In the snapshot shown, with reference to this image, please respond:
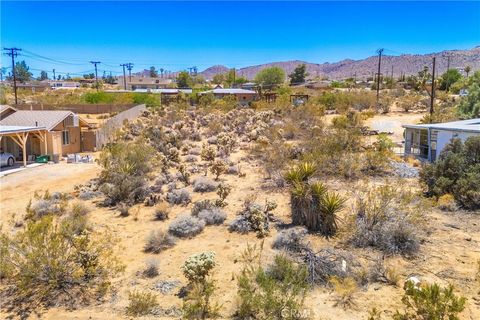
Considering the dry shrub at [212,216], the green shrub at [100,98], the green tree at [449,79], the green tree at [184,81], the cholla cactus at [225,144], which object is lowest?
the dry shrub at [212,216]

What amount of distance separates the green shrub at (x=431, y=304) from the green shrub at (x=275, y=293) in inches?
72.5

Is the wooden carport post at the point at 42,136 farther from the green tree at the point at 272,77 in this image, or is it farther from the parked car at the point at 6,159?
the green tree at the point at 272,77

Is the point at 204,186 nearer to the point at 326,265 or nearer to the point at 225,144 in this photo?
the point at 326,265

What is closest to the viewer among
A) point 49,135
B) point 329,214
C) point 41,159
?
point 329,214

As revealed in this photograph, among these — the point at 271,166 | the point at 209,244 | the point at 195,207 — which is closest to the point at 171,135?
the point at 271,166

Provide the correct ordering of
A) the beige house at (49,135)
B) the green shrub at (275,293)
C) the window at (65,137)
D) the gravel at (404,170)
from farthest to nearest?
the window at (65,137) < the beige house at (49,135) < the gravel at (404,170) < the green shrub at (275,293)

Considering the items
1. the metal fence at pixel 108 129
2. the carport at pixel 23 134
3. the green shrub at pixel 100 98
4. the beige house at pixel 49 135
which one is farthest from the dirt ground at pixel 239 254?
the green shrub at pixel 100 98

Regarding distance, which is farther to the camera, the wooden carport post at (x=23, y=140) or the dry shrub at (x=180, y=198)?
the wooden carport post at (x=23, y=140)

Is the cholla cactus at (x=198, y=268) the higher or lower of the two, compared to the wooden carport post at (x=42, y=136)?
lower

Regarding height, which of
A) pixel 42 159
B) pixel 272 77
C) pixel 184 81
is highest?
pixel 272 77

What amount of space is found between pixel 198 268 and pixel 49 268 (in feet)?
11.1

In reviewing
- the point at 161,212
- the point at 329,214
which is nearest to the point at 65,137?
the point at 161,212

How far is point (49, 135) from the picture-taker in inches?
1078

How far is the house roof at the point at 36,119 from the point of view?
1094 inches
